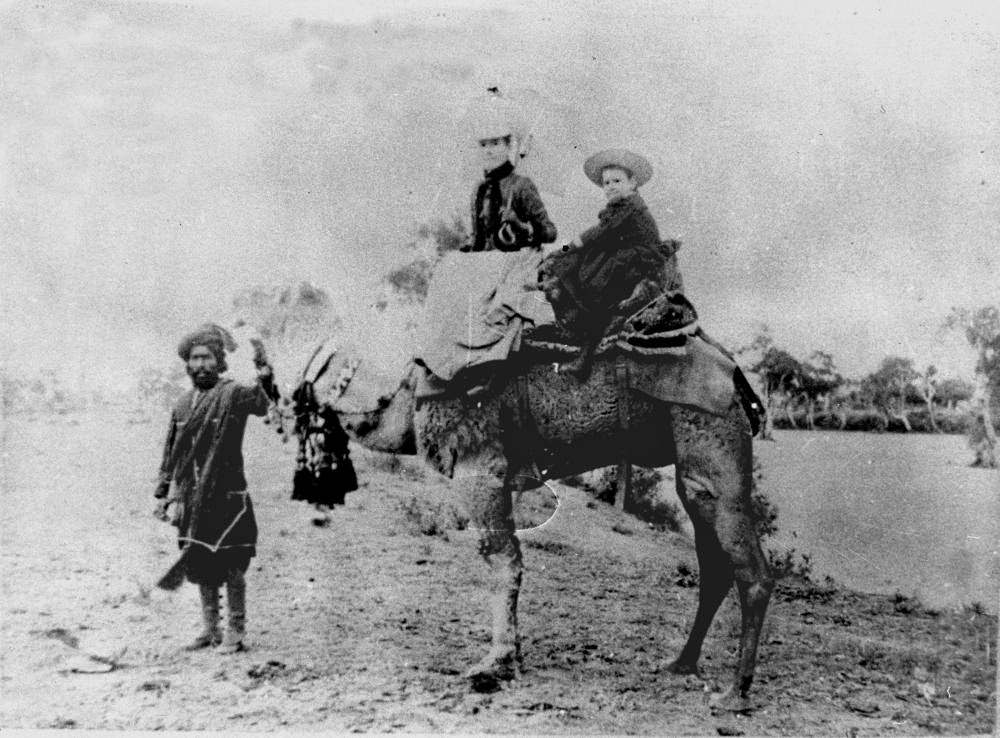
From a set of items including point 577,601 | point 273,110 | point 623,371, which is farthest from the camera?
point 273,110

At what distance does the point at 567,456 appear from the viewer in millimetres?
5719

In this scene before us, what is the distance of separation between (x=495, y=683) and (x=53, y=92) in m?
4.30

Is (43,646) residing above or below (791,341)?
below

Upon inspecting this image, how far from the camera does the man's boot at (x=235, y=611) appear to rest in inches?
237

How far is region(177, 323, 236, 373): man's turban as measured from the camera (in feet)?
20.5

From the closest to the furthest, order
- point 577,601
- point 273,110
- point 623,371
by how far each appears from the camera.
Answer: point 623,371 < point 577,601 < point 273,110

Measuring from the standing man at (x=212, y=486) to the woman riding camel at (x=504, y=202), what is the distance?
4.90 ft

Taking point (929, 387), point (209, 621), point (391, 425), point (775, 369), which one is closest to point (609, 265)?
point (775, 369)

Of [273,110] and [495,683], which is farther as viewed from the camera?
[273,110]

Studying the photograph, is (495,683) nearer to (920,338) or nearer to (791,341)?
(791,341)

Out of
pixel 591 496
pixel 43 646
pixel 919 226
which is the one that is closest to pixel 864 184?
pixel 919 226

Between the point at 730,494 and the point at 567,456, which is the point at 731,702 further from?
the point at 567,456

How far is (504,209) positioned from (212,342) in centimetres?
187

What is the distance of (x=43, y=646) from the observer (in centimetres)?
613
